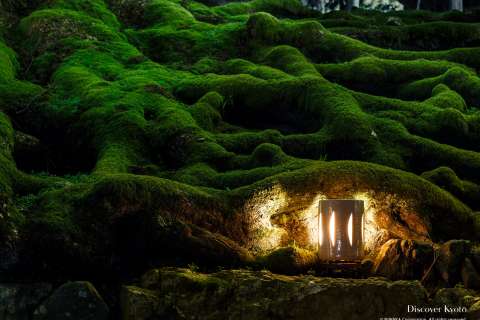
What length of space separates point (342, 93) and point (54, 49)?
27.7 feet

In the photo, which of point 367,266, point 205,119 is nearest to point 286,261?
point 367,266

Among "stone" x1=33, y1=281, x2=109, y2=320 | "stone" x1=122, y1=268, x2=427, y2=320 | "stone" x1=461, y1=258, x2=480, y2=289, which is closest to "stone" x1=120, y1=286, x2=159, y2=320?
"stone" x1=122, y1=268, x2=427, y2=320

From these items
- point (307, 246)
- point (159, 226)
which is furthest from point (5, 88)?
point (307, 246)

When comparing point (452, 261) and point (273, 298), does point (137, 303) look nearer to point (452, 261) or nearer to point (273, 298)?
point (273, 298)

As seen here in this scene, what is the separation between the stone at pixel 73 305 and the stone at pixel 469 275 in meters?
4.50

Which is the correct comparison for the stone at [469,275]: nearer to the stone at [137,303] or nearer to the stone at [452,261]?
the stone at [452,261]

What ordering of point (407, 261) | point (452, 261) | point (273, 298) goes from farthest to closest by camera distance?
point (407, 261)
point (452, 261)
point (273, 298)

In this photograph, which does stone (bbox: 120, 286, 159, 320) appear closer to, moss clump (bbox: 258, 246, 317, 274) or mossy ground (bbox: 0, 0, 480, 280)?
mossy ground (bbox: 0, 0, 480, 280)

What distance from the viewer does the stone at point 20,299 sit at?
7.00m

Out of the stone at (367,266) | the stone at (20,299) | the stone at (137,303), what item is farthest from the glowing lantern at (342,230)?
the stone at (20,299)

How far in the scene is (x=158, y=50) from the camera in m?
18.7

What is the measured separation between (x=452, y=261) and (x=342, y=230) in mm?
1470

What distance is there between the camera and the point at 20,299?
7.05 m

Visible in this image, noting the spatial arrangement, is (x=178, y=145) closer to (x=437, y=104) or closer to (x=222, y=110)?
(x=222, y=110)
